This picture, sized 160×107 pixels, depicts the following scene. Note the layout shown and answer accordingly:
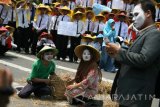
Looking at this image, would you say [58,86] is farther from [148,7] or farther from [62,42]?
[62,42]

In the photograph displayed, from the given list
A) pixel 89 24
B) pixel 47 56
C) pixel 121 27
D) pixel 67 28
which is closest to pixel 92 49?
pixel 47 56

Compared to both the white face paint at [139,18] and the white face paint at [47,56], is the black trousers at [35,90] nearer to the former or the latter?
the white face paint at [47,56]

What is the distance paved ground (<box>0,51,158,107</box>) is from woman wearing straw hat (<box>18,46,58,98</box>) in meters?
0.20

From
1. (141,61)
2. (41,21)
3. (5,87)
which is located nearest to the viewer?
(5,87)

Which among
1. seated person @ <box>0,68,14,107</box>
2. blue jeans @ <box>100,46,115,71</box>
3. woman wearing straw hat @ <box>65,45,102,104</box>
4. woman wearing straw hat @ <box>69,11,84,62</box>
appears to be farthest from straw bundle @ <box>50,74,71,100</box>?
seated person @ <box>0,68,14,107</box>

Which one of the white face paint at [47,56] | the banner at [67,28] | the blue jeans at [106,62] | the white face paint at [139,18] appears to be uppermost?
the white face paint at [139,18]

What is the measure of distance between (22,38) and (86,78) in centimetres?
761

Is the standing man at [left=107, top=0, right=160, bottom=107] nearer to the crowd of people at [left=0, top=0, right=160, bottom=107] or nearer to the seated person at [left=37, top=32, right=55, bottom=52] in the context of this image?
the crowd of people at [left=0, top=0, right=160, bottom=107]

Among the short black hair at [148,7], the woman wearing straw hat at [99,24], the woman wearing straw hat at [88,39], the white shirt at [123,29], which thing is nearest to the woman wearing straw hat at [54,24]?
the woman wearing straw hat at [99,24]

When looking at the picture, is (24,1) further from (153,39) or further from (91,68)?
(153,39)

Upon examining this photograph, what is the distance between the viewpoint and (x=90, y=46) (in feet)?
24.8

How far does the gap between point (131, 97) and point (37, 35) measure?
11.1m

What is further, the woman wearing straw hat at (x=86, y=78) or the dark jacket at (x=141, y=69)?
the woman wearing straw hat at (x=86, y=78)

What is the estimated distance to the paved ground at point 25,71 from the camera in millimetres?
7801
